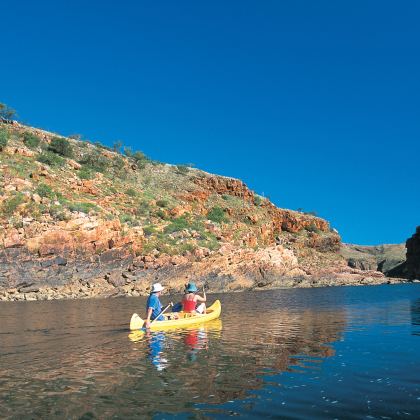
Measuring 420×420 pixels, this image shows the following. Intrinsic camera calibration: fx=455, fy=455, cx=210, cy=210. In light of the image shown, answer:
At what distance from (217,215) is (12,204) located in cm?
3215

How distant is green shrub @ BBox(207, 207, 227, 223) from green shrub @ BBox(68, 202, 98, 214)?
22727 millimetres

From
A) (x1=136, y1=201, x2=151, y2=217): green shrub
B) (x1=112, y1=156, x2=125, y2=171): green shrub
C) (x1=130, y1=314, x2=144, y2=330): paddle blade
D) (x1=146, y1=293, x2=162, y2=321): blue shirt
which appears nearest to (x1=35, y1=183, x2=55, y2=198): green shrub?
(x1=136, y1=201, x2=151, y2=217): green shrub

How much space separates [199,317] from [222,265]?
30.4m

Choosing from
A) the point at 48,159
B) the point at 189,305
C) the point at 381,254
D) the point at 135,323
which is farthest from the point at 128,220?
the point at 381,254

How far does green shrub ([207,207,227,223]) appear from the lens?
214 feet

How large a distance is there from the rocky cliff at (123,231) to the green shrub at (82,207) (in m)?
0.15

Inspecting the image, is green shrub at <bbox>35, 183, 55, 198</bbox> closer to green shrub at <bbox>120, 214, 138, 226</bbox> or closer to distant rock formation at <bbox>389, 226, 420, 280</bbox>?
green shrub at <bbox>120, 214, 138, 226</bbox>

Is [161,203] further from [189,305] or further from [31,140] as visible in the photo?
[189,305]

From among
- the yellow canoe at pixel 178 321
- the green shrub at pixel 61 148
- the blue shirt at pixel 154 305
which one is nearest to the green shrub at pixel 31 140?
the green shrub at pixel 61 148

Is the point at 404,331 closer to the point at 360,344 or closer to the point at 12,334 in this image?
the point at 360,344

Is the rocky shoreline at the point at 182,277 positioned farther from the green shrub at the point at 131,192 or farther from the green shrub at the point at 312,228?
the green shrub at the point at 312,228

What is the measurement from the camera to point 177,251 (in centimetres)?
4659

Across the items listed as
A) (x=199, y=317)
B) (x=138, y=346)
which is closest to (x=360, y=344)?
(x=138, y=346)

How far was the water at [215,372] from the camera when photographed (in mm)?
7031
